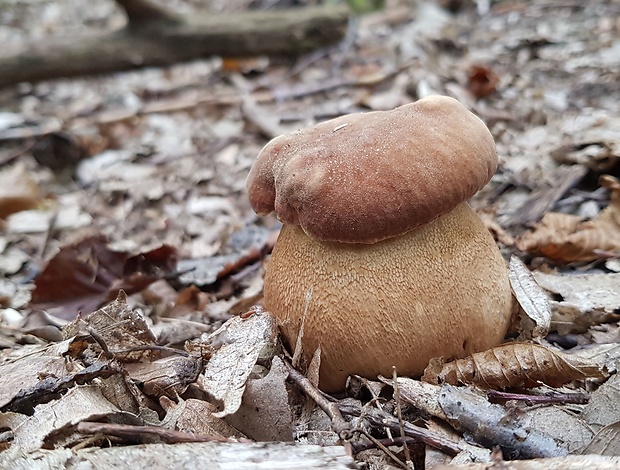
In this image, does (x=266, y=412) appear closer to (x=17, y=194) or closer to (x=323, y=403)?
(x=323, y=403)

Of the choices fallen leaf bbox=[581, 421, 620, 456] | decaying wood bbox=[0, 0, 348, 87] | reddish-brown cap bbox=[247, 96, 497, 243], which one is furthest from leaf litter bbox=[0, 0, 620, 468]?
reddish-brown cap bbox=[247, 96, 497, 243]

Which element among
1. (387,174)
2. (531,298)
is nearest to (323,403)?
(387,174)

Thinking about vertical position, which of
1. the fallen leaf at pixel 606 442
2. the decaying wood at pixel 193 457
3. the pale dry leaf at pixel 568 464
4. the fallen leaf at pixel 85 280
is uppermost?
the pale dry leaf at pixel 568 464

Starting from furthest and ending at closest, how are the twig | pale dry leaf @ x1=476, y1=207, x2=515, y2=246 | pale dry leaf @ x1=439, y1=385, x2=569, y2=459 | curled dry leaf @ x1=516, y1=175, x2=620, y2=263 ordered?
pale dry leaf @ x1=476, y1=207, x2=515, y2=246 < curled dry leaf @ x1=516, y1=175, x2=620, y2=263 < the twig < pale dry leaf @ x1=439, y1=385, x2=569, y2=459

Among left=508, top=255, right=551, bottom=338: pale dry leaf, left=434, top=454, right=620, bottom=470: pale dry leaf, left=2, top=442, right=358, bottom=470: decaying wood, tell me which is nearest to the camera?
left=434, top=454, right=620, bottom=470: pale dry leaf

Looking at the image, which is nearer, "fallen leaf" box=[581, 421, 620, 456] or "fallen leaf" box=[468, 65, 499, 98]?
"fallen leaf" box=[581, 421, 620, 456]

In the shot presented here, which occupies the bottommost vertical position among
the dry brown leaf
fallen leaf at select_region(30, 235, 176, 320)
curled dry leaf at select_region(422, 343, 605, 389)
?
the dry brown leaf

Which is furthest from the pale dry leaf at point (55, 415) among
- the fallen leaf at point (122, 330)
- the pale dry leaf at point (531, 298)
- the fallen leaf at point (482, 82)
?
the fallen leaf at point (482, 82)

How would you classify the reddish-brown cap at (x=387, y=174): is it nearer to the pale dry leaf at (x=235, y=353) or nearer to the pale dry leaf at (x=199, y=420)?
the pale dry leaf at (x=235, y=353)

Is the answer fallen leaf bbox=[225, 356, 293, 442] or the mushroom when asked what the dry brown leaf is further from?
fallen leaf bbox=[225, 356, 293, 442]

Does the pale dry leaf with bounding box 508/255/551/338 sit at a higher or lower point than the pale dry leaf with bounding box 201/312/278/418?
higher
